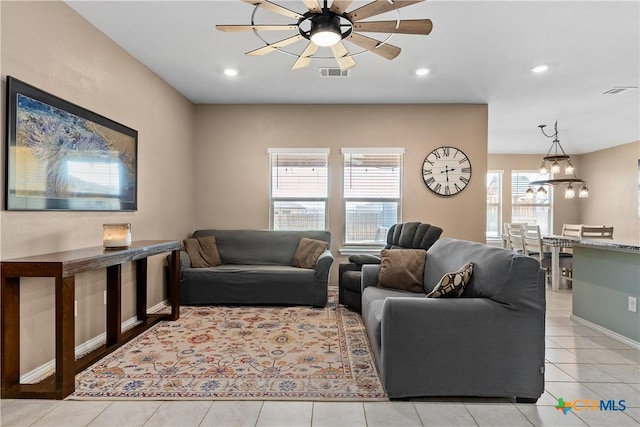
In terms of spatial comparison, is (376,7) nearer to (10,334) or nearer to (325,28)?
(325,28)

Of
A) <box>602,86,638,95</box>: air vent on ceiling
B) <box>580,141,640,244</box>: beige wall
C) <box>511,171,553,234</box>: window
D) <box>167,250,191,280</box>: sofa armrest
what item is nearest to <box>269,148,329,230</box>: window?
<box>167,250,191,280</box>: sofa armrest

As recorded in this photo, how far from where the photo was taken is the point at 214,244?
15.5 feet

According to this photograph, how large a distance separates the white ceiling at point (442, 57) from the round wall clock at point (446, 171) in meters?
0.70

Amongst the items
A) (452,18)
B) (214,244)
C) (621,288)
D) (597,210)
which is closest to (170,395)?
(214,244)

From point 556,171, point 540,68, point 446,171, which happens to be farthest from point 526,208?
point 540,68

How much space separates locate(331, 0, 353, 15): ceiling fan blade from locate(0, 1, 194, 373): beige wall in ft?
6.56

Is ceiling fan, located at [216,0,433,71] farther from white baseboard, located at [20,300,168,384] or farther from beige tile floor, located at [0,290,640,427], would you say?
white baseboard, located at [20,300,168,384]

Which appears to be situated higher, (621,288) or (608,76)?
(608,76)

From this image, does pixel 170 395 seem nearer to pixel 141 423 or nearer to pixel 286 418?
pixel 141 423

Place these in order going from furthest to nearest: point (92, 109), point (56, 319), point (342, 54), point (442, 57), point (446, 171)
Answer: point (446, 171) → point (442, 57) → point (92, 109) → point (342, 54) → point (56, 319)

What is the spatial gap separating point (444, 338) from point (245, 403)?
1238 mm

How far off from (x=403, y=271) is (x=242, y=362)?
1.57m

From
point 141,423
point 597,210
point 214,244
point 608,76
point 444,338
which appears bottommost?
point 141,423

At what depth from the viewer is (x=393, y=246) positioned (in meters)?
4.32
